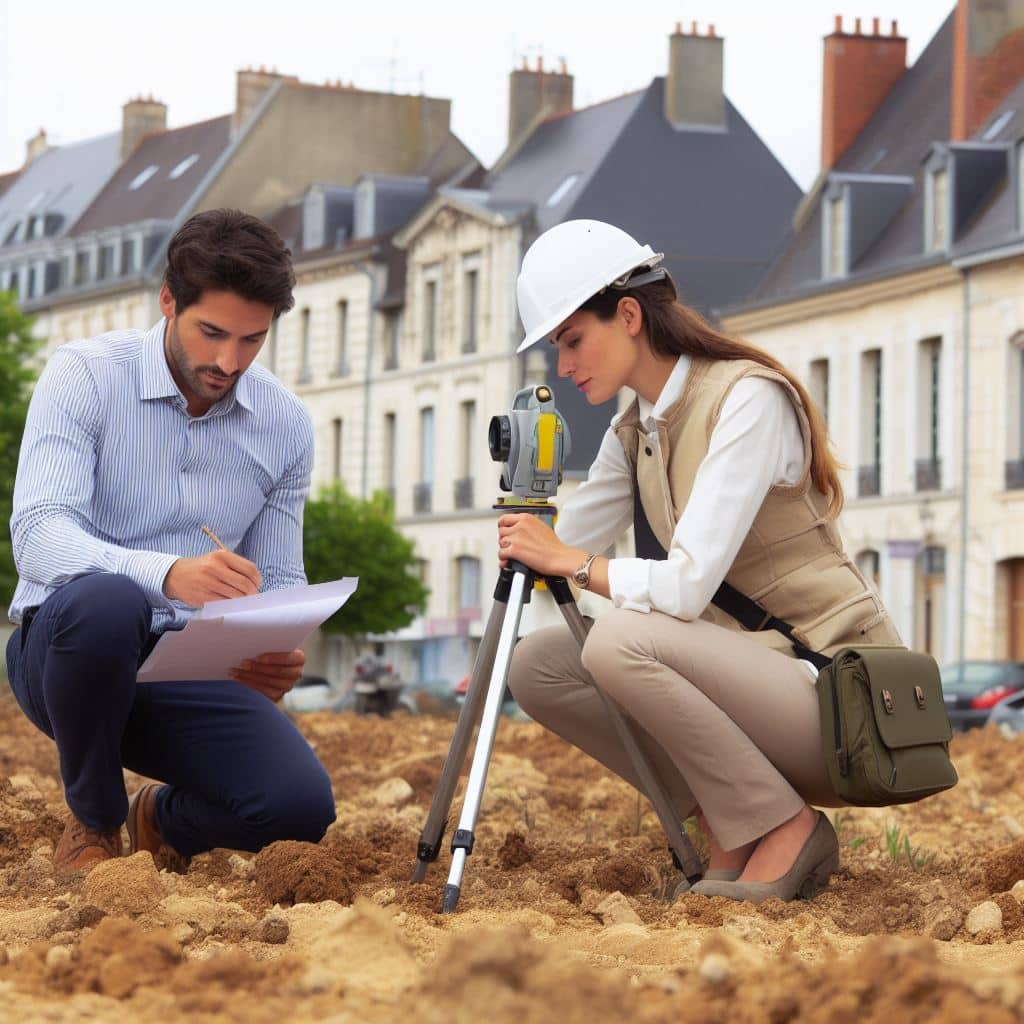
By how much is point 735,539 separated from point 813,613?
0.38 m

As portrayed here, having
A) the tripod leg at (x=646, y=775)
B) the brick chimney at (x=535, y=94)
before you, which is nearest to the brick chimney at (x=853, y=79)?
the brick chimney at (x=535, y=94)

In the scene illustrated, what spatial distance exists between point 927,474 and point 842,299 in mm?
3632

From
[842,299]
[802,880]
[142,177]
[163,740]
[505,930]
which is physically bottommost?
[802,880]

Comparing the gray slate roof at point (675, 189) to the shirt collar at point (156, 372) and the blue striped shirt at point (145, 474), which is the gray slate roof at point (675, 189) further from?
the shirt collar at point (156, 372)

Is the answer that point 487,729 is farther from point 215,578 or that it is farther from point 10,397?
point 10,397

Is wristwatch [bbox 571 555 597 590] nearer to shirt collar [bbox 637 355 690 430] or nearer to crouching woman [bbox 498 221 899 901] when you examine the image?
crouching woman [bbox 498 221 899 901]

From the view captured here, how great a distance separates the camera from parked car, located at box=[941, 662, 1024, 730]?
26078mm

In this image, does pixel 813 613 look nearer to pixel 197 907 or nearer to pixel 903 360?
pixel 197 907

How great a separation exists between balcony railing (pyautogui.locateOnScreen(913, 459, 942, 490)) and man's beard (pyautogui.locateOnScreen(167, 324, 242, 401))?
95.4 feet

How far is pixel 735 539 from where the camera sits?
197 inches

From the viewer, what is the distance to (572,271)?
17.0ft

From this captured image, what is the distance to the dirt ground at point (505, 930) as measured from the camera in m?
3.09

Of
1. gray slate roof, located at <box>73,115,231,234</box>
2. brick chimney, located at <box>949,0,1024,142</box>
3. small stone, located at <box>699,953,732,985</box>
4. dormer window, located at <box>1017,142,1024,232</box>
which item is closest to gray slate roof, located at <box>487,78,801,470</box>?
brick chimney, located at <box>949,0,1024,142</box>

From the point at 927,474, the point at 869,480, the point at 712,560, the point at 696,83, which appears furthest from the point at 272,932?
the point at 696,83
